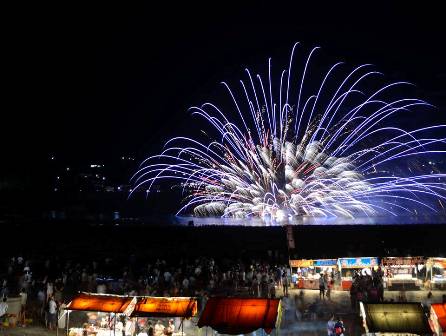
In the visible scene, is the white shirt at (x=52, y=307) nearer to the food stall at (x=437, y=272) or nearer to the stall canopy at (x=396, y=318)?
the stall canopy at (x=396, y=318)

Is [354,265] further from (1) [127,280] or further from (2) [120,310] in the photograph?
(2) [120,310]

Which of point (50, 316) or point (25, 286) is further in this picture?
point (25, 286)

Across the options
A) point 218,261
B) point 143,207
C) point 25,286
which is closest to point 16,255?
point 25,286

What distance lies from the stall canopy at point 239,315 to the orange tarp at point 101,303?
2589 millimetres

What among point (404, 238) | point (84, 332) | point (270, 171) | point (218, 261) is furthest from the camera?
point (270, 171)

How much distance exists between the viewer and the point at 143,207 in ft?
284

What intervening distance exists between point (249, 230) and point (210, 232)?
126 inches

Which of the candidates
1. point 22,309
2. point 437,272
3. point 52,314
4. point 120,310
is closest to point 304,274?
point 437,272

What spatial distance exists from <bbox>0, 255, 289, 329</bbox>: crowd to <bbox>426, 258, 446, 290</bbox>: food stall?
251 inches

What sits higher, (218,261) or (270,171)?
(270,171)

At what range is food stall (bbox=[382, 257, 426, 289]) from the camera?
20422mm

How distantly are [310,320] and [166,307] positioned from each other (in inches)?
205

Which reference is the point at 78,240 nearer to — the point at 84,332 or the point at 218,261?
the point at 218,261

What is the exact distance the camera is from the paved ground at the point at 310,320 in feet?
45.6
